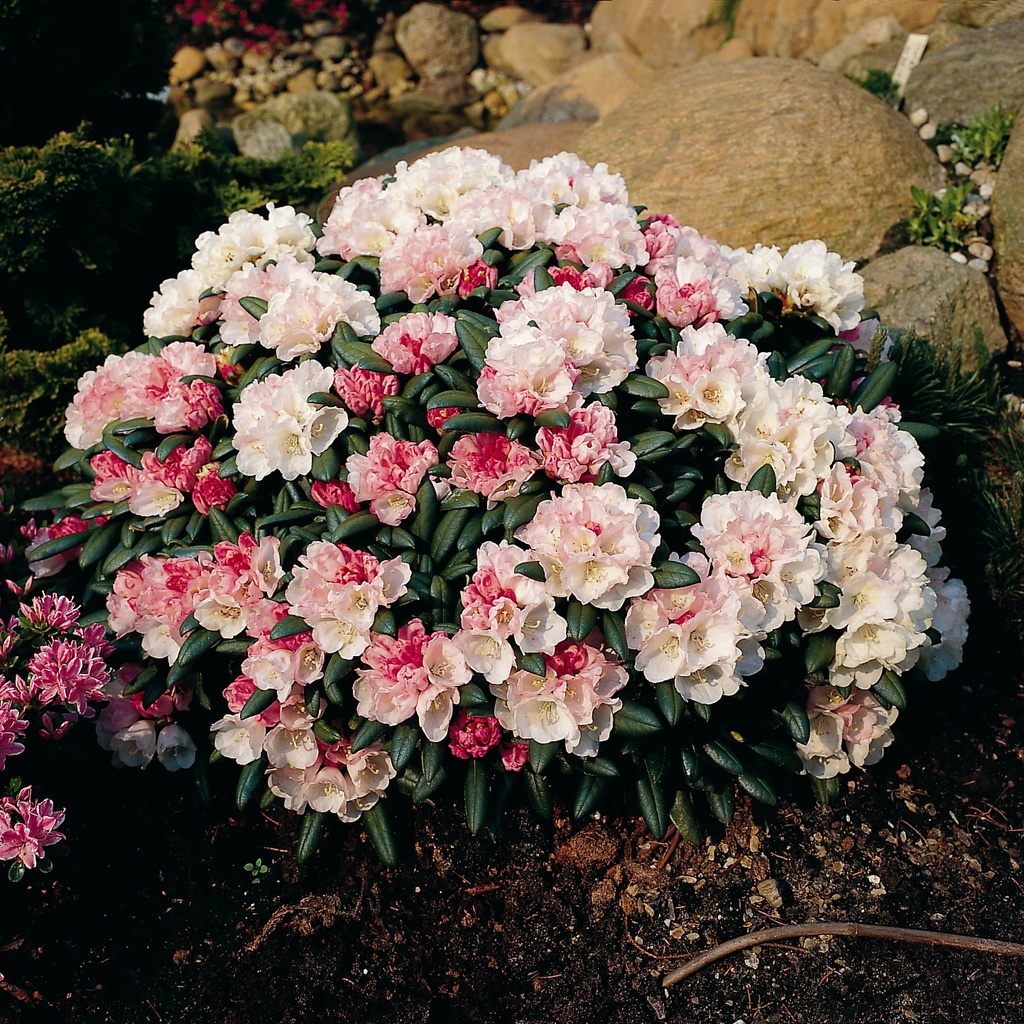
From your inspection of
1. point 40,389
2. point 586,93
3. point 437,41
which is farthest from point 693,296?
point 437,41

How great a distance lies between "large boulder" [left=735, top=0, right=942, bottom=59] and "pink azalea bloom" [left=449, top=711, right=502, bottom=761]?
24.2 feet

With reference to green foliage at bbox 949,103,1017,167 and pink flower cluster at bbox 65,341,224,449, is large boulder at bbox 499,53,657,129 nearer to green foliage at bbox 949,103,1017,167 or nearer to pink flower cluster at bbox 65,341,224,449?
green foliage at bbox 949,103,1017,167

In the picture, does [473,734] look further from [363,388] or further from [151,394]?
[151,394]

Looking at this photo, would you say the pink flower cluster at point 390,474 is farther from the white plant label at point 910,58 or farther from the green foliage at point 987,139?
the white plant label at point 910,58

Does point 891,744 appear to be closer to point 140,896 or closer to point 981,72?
point 140,896

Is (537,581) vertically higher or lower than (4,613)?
higher

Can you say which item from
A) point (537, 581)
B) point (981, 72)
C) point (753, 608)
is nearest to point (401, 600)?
point (537, 581)

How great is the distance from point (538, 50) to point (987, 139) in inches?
261

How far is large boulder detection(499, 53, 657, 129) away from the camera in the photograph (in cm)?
712

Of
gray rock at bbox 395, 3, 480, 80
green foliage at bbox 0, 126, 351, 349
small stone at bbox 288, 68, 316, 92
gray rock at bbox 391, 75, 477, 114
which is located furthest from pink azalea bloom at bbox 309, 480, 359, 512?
small stone at bbox 288, 68, 316, 92

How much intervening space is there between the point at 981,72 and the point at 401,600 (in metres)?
4.84

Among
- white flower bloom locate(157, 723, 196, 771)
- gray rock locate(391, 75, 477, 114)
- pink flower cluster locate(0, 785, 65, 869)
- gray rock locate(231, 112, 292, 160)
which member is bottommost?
gray rock locate(391, 75, 477, 114)

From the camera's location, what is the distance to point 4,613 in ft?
9.20

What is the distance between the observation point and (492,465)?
2.33 metres
